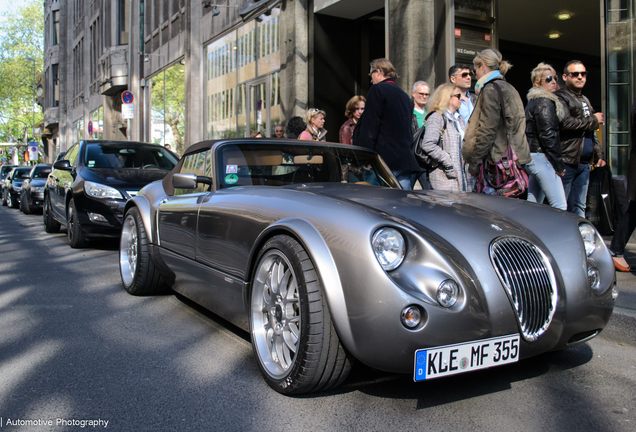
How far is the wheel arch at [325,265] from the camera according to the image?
238 centimetres

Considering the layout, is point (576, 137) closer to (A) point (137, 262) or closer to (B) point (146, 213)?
(B) point (146, 213)

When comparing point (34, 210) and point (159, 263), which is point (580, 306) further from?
point (34, 210)

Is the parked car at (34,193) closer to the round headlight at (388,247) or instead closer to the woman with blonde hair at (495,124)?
the woman with blonde hair at (495,124)

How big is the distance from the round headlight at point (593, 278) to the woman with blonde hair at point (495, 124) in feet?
7.25

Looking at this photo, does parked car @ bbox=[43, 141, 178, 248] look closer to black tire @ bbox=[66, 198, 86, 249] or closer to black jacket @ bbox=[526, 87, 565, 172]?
black tire @ bbox=[66, 198, 86, 249]

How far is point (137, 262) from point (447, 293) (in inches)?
124

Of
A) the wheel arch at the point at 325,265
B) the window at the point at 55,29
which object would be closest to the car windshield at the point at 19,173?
the wheel arch at the point at 325,265

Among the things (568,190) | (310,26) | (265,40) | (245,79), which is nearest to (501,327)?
(568,190)

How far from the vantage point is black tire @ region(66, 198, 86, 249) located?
25.9ft

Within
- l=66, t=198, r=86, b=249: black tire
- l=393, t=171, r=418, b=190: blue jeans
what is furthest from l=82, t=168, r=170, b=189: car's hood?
l=393, t=171, r=418, b=190: blue jeans

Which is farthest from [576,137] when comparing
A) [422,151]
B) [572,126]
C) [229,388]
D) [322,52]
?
[322,52]

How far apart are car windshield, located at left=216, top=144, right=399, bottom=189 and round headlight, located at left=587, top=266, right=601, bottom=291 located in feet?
5.33

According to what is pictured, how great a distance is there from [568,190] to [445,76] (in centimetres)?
484

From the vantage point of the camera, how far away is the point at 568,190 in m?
5.75
